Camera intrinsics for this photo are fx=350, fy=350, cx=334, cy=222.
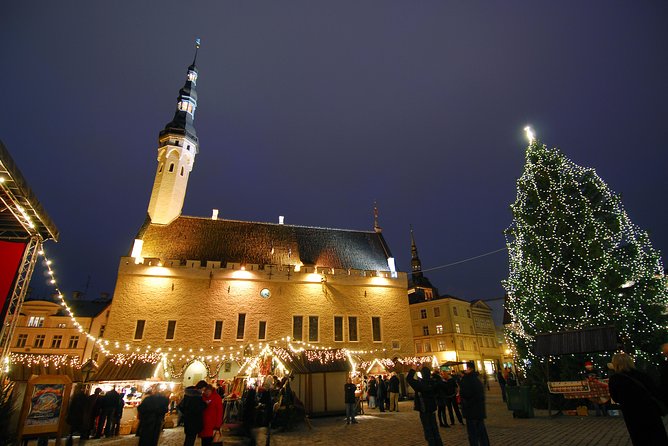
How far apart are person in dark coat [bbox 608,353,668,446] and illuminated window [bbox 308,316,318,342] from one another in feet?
65.8

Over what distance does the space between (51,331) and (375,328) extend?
3304 centimetres

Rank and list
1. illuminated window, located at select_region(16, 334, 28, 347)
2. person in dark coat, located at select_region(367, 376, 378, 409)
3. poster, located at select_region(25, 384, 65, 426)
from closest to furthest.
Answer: poster, located at select_region(25, 384, 65, 426) < person in dark coat, located at select_region(367, 376, 378, 409) < illuminated window, located at select_region(16, 334, 28, 347)

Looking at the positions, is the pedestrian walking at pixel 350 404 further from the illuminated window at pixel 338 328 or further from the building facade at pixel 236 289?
the illuminated window at pixel 338 328

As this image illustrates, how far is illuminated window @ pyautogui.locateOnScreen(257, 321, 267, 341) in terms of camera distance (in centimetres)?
2198

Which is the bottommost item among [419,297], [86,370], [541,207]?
[86,370]

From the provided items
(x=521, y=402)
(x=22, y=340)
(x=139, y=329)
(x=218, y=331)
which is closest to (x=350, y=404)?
(x=521, y=402)

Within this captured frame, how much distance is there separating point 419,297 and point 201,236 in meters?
30.3

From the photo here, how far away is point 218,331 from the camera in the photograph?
2155 cm

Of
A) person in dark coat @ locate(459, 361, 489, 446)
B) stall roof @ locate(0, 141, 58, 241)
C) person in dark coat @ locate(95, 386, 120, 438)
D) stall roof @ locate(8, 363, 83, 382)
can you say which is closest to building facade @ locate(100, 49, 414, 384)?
stall roof @ locate(8, 363, 83, 382)

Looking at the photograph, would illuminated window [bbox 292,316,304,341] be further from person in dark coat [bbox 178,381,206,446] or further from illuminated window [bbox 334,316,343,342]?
person in dark coat [bbox 178,381,206,446]

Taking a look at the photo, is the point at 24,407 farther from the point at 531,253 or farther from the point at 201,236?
the point at 201,236

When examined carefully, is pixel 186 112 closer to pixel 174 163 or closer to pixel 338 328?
pixel 174 163

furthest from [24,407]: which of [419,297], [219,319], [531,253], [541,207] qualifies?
[419,297]

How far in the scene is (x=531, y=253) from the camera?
1407 cm
